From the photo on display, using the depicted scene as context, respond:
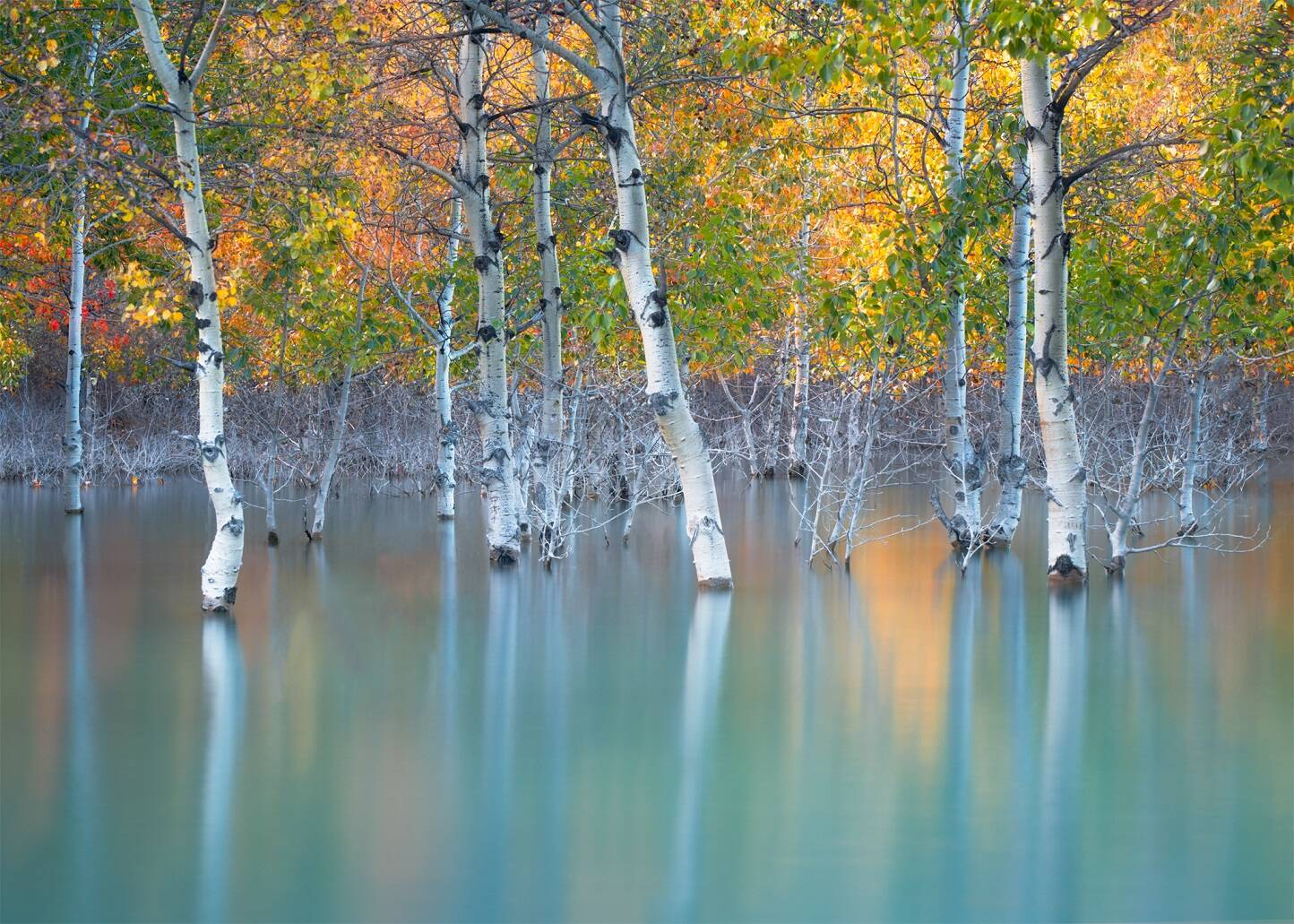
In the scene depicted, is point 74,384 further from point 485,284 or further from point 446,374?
point 485,284

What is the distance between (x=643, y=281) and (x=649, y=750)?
5994 mm

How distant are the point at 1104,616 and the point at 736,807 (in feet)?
22.4

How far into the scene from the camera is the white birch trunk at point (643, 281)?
13.5m

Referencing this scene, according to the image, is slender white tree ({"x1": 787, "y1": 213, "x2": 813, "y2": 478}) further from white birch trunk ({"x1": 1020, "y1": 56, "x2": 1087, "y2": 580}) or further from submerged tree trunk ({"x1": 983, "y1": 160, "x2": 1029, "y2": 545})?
white birch trunk ({"x1": 1020, "y1": 56, "x2": 1087, "y2": 580})

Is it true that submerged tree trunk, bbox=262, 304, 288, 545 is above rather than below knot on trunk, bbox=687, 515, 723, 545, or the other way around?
above

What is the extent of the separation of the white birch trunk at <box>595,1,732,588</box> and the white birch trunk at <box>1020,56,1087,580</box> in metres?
3.24

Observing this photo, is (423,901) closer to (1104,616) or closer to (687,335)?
(1104,616)

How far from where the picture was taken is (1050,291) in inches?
535

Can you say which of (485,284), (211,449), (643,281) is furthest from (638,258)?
(211,449)

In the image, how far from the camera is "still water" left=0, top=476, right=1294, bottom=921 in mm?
6320

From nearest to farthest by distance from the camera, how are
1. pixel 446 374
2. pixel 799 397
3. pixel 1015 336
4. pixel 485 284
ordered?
pixel 485 284 → pixel 1015 336 → pixel 446 374 → pixel 799 397

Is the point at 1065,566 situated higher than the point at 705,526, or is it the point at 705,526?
the point at 705,526

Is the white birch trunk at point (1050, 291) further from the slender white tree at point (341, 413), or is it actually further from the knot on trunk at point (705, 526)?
the slender white tree at point (341, 413)

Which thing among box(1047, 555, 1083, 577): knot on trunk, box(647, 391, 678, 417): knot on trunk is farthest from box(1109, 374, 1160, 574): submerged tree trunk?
box(647, 391, 678, 417): knot on trunk
